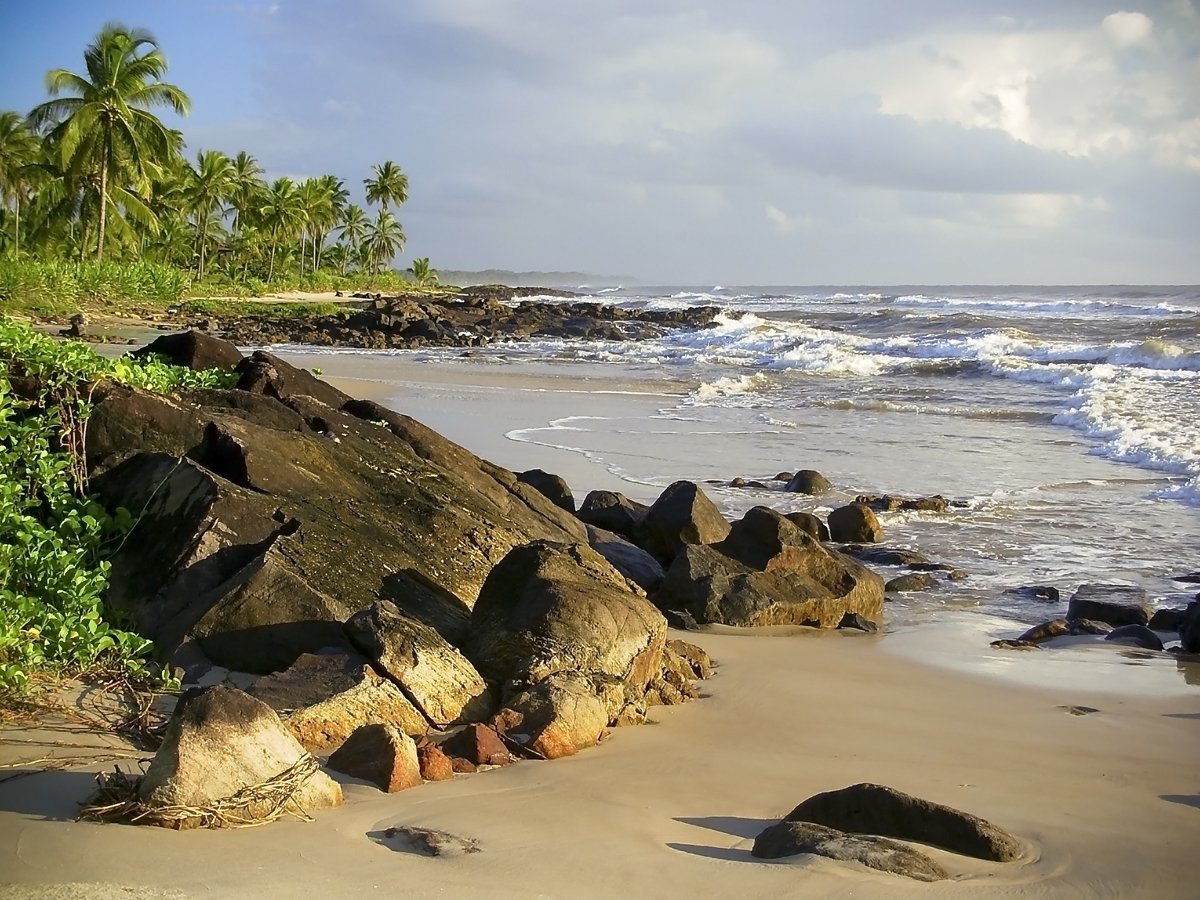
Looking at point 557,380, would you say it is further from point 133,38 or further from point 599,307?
point 599,307

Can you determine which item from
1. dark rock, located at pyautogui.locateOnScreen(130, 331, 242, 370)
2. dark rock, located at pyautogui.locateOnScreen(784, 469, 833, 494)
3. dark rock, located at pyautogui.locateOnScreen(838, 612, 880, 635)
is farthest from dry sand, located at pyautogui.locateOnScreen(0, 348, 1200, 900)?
dark rock, located at pyautogui.locateOnScreen(784, 469, 833, 494)

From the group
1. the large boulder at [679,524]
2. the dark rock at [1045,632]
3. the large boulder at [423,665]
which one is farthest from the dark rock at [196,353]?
the dark rock at [1045,632]

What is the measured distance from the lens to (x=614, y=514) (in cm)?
959

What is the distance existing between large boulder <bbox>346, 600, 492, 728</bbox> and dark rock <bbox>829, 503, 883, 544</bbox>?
19.3ft

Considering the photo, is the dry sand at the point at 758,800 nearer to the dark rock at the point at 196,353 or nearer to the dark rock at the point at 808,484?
the dark rock at the point at 196,353

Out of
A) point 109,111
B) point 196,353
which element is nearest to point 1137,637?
point 196,353

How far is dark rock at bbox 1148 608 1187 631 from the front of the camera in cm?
782

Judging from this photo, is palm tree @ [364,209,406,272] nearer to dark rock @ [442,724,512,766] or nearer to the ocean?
the ocean

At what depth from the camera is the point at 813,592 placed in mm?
7777

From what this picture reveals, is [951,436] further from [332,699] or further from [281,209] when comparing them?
[281,209]

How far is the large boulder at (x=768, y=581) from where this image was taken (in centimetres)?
754

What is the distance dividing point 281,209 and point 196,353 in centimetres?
5930

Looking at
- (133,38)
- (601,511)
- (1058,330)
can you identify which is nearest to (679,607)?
(601,511)

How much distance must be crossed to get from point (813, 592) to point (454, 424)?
33.5 ft
